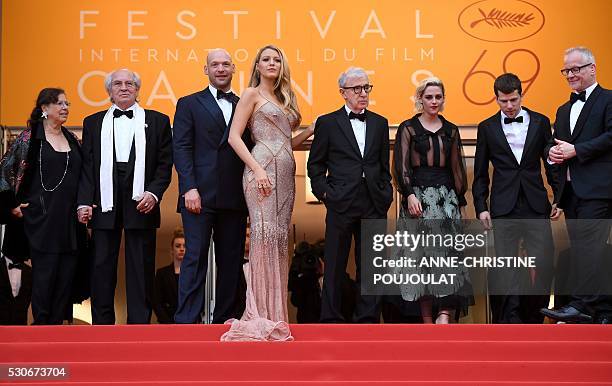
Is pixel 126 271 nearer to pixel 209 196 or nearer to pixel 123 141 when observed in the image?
pixel 209 196

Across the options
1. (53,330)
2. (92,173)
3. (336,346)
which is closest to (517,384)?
(336,346)

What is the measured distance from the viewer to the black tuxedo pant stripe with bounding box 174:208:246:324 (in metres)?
8.03

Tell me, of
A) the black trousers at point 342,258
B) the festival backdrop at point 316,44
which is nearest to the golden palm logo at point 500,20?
the festival backdrop at point 316,44

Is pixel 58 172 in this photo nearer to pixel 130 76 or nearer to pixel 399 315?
pixel 130 76

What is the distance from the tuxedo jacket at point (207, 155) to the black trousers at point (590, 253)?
214 centimetres

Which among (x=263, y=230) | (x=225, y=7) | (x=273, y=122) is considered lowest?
(x=263, y=230)

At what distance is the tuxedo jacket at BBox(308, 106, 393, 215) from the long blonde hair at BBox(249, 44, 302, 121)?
453mm

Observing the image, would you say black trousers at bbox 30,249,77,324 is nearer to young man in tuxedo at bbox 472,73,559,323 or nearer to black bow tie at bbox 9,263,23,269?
black bow tie at bbox 9,263,23,269

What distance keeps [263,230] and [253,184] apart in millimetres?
290

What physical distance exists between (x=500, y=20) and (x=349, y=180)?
332 cm

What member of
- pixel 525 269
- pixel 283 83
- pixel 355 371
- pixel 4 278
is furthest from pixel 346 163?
pixel 4 278

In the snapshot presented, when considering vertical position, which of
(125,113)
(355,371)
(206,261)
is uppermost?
(125,113)

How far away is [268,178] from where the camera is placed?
7.94 m

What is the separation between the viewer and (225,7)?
36.7 feet
